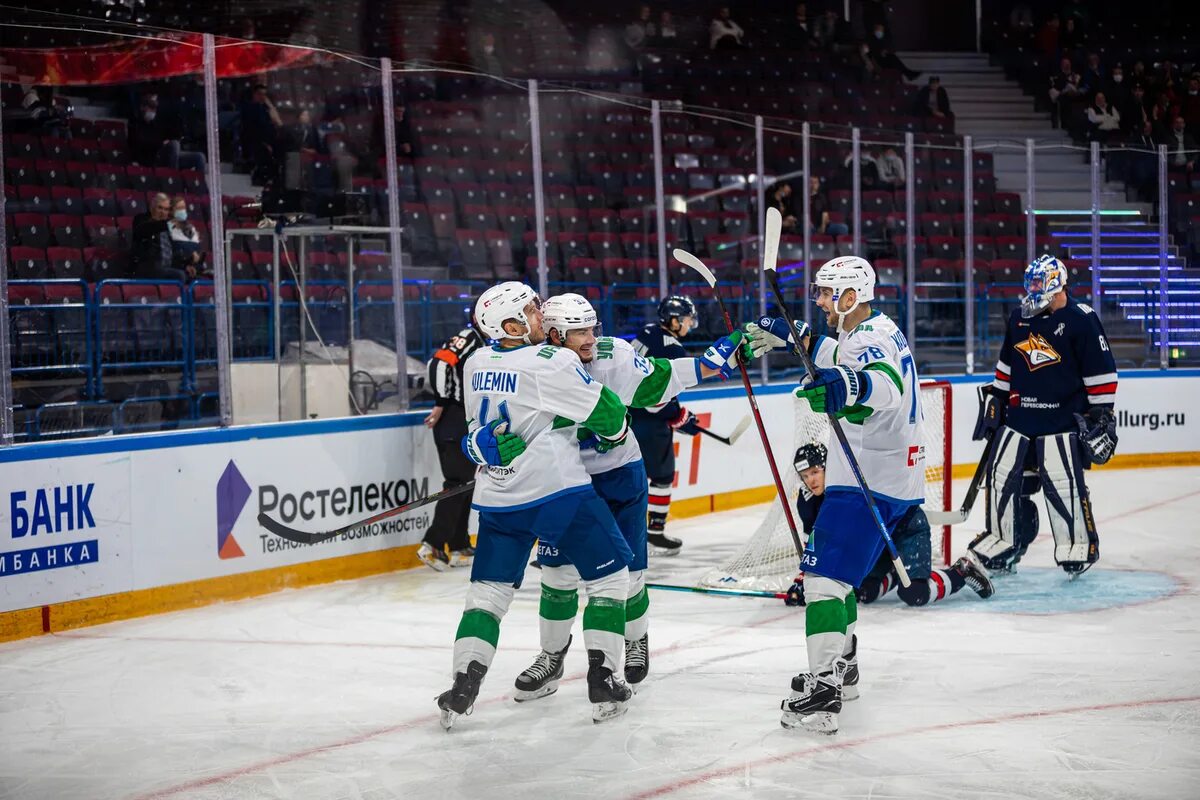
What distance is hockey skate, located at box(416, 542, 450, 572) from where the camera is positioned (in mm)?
7164

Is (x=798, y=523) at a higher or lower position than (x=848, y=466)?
lower

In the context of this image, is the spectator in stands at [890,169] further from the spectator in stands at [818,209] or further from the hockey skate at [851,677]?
the hockey skate at [851,677]

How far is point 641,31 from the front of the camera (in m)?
15.4

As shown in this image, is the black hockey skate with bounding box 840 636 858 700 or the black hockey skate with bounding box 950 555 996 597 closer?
the black hockey skate with bounding box 840 636 858 700

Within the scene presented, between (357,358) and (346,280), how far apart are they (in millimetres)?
418

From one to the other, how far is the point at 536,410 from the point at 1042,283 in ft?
11.1

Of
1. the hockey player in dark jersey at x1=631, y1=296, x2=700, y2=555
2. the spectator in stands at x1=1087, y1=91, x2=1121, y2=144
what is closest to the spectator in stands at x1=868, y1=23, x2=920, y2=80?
the spectator in stands at x1=1087, y1=91, x2=1121, y2=144

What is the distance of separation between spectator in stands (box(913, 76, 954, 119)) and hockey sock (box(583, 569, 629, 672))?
41.0ft

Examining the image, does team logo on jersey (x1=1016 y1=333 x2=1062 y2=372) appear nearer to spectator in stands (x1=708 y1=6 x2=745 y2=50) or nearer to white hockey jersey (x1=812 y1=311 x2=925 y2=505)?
white hockey jersey (x1=812 y1=311 x2=925 y2=505)

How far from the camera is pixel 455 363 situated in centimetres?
708

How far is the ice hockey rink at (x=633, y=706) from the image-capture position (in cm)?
369

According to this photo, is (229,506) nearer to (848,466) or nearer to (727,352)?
(727,352)

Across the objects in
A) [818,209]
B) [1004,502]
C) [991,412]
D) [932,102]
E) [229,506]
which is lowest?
[1004,502]

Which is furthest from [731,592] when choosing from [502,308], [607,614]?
[502,308]
